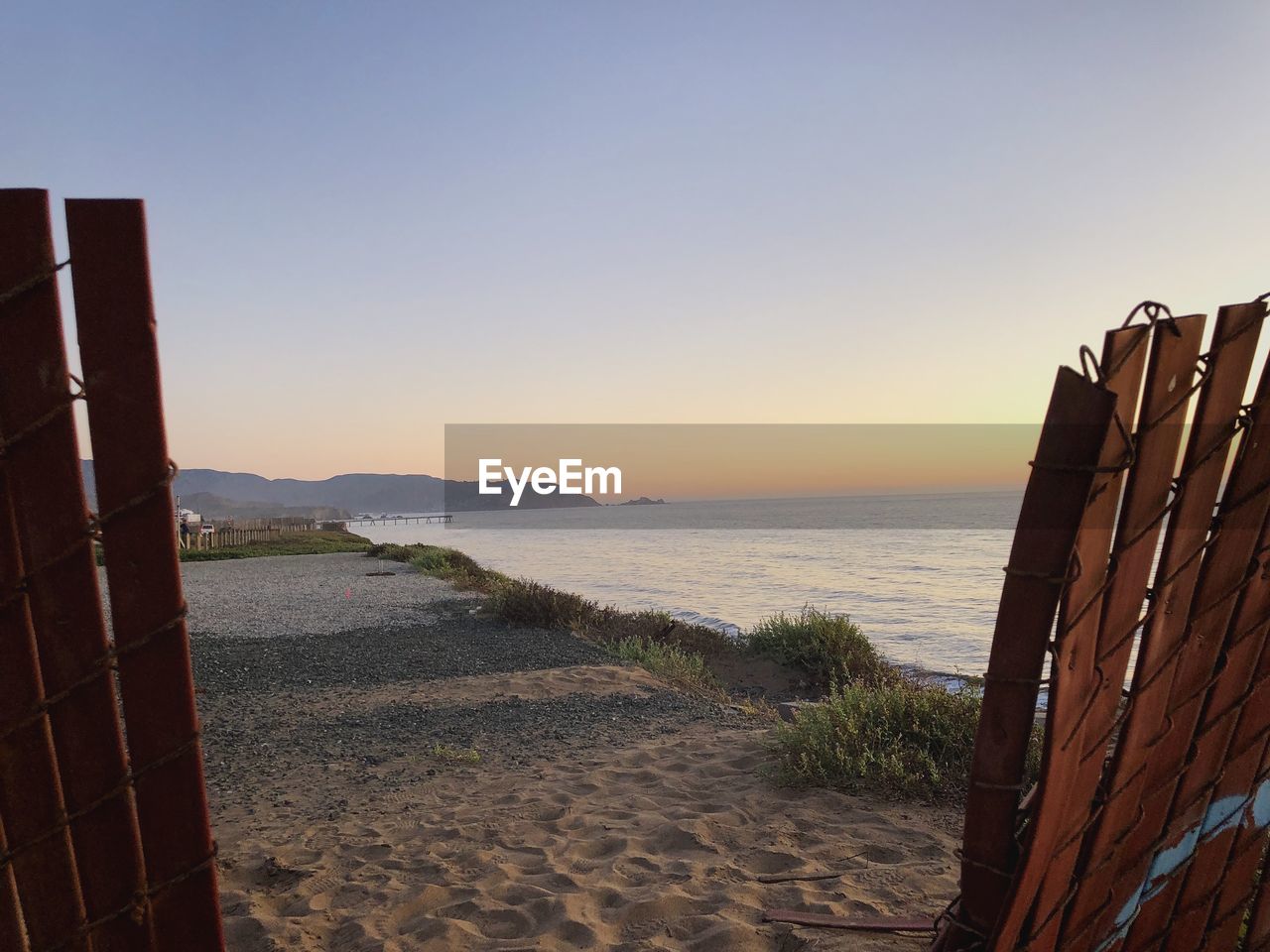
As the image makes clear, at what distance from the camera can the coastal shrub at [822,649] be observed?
10602 mm

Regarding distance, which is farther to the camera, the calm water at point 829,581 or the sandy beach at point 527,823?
the calm water at point 829,581

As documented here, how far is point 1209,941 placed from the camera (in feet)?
7.54

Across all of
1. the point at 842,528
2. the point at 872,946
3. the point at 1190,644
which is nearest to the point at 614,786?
the point at 872,946

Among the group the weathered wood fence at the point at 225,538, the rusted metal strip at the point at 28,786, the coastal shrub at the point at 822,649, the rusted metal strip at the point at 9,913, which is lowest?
the coastal shrub at the point at 822,649

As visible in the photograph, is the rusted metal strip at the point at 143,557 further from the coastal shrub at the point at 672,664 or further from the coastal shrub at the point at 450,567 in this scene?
the coastal shrub at the point at 450,567

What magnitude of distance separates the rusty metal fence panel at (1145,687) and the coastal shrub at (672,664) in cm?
732

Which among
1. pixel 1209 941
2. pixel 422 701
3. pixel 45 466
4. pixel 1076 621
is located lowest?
pixel 422 701

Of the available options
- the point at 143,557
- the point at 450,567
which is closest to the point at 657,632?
the point at 143,557

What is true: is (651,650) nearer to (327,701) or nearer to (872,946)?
(327,701)

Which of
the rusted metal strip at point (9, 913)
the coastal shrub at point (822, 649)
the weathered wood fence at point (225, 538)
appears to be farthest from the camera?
the weathered wood fence at point (225, 538)

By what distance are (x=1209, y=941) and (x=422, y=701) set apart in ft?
23.6

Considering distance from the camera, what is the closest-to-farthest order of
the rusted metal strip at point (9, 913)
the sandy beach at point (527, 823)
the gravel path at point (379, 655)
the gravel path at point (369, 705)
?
the rusted metal strip at point (9, 913) < the sandy beach at point (527, 823) < the gravel path at point (369, 705) < the gravel path at point (379, 655)

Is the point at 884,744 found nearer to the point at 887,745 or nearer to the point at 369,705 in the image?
the point at 887,745

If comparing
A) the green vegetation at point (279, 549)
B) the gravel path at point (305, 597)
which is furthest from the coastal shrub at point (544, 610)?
the green vegetation at point (279, 549)
